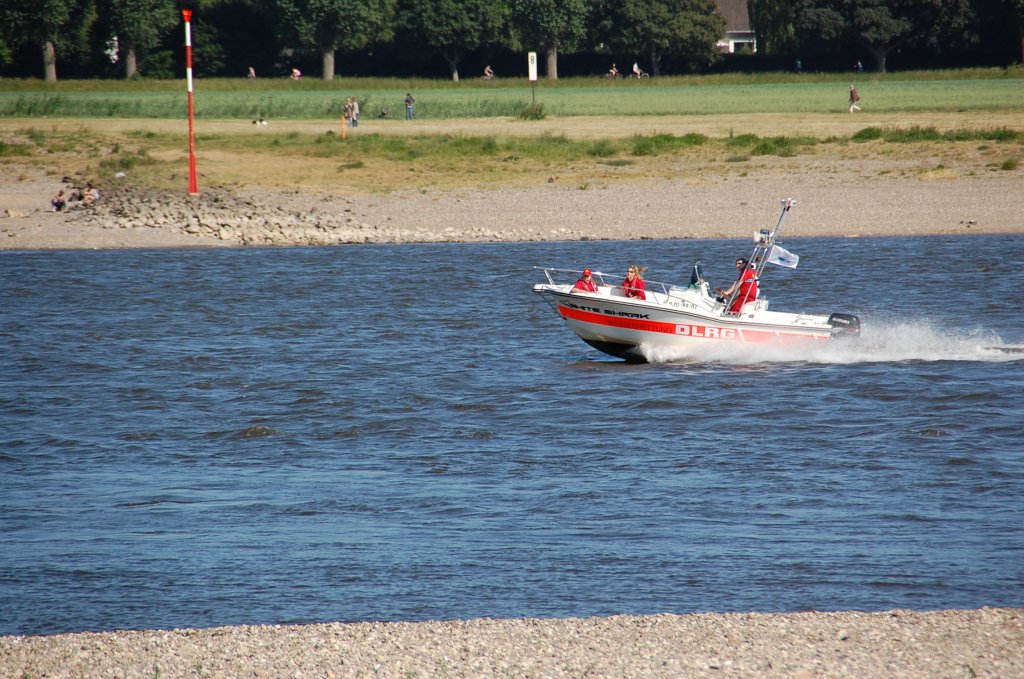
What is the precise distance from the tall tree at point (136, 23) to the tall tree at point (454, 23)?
54.5 feet

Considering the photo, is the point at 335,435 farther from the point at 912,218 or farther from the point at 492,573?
the point at 912,218

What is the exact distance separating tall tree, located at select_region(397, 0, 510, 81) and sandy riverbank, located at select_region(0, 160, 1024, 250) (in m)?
57.0

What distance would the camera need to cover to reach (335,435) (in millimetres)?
15164

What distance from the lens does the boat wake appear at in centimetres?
1888

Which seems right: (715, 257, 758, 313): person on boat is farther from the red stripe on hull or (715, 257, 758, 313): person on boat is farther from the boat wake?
the boat wake

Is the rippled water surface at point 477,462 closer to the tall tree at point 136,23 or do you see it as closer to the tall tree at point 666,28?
the tall tree at point 136,23

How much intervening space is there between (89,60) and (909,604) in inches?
3555

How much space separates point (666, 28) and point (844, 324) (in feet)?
247

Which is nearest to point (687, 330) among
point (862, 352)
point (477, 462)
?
point (862, 352)

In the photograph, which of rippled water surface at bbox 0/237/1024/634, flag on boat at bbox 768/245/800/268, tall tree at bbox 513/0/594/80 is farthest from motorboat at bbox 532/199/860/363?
tall tree at bbox 513/0/594/80

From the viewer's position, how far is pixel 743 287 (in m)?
18.6

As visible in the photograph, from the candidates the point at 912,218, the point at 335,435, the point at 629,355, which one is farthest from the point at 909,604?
the point at 912,218

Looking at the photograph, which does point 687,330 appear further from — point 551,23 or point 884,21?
point 551,23

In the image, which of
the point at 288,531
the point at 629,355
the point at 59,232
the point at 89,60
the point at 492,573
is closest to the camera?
the point at 492,573
